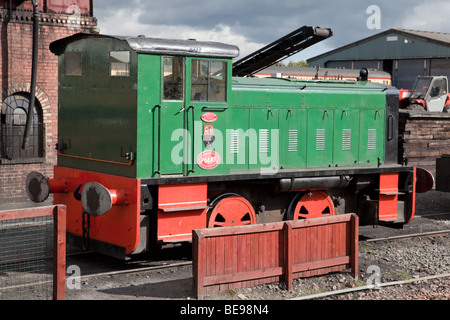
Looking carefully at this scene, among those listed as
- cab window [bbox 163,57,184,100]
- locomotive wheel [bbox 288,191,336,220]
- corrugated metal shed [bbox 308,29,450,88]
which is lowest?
locomotive wheel [bbox 288,191,336,220]

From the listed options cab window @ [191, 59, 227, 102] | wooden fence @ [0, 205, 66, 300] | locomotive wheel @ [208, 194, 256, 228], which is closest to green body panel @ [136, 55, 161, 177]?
cab window @ [191, 59, 227, 102]

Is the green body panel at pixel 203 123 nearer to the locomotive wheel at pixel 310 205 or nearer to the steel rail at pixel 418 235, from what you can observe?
the locomotive wheel at pixel 310 205

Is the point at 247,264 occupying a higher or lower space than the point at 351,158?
lower

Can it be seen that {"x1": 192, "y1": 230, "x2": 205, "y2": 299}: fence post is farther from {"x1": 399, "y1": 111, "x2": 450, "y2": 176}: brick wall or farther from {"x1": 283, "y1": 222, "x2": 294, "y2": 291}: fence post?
{"x1": 399, "y1": 111, "x2": 450, "y2": 176}: brick wall

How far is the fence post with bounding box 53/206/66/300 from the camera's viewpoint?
677 cm

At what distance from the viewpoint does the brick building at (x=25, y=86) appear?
45.9 ft

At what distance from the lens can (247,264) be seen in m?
7.81

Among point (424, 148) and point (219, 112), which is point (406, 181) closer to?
point (219, 112)

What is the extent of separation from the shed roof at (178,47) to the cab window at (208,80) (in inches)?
5.4

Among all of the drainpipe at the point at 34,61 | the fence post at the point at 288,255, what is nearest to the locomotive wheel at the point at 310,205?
the fence post at the point at 288,255

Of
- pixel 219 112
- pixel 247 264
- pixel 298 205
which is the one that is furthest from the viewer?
pixel 298 205

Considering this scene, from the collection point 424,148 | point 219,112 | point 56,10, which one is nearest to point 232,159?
point 219,112

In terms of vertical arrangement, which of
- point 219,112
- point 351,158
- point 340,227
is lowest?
point 340,227
